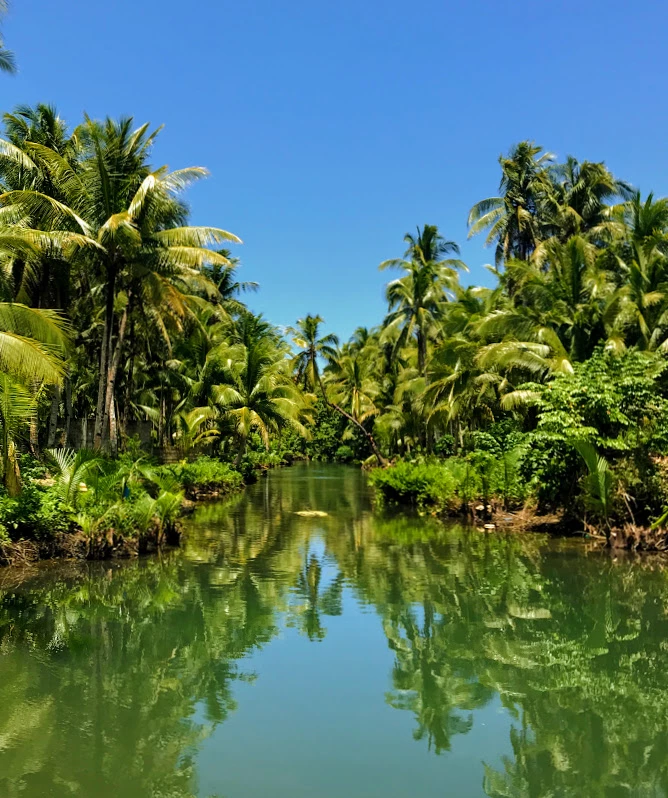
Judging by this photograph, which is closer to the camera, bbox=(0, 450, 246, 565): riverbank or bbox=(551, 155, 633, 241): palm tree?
bbox=(0, 450, 246, 565): riverbank

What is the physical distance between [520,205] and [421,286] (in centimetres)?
789

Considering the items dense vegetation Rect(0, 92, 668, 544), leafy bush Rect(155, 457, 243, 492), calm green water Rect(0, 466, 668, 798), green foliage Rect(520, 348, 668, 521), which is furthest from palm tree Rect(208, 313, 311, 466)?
green foliage Rect(520, 348, 668, 521)

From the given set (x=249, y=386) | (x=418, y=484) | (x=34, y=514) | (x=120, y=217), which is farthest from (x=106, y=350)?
(x=418, y=484)

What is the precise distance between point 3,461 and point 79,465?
1760 mm

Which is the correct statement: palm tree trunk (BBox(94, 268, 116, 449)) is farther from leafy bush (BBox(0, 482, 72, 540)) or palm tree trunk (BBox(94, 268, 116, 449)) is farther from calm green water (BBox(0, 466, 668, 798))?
calm green water (BBox(0, 466, 668, 798))

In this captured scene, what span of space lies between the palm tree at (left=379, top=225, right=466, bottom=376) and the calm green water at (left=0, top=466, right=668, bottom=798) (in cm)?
1647

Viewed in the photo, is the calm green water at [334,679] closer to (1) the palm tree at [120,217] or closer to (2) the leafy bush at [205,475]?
(1) the palm tree at [120,217]

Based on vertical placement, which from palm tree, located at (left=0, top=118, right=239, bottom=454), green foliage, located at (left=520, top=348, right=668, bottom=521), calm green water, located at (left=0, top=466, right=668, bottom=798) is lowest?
calm green water, located at (left=0, top=466, right=668, bottom=798)

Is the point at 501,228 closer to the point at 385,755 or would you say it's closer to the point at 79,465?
the point at 79,465

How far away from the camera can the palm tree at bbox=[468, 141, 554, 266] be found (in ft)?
99.5

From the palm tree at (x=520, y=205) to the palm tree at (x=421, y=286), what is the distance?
3.32 metres

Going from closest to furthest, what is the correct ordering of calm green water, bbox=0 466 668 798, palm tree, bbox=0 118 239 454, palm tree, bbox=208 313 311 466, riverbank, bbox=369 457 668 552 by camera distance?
calm green water, bbox=0 466 668 798 < riverbank, bbox=369 457 668 552 < palm tree, bbox=0 118 239 454 < palm tree, bbox=208 313 311 466

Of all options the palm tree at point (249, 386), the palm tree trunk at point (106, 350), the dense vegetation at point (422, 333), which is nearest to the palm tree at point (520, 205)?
the dense vegetation at point (422, 333)

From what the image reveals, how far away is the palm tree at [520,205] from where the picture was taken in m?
30.3
